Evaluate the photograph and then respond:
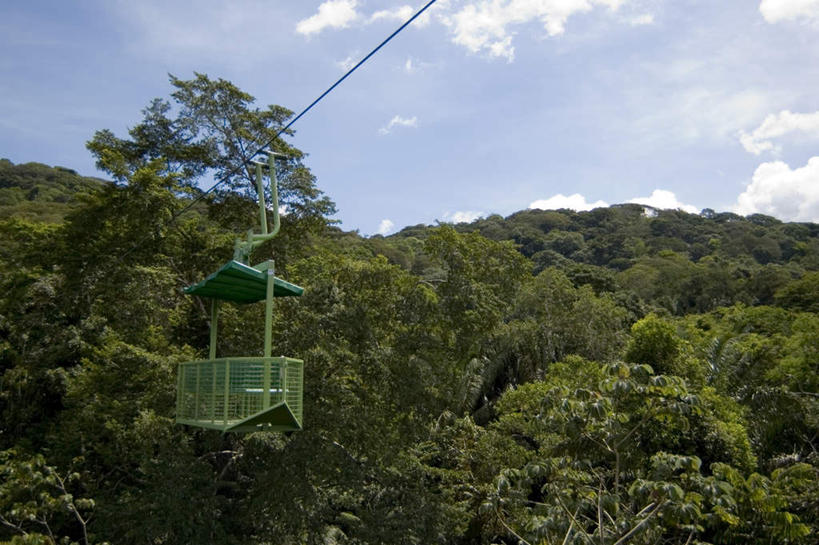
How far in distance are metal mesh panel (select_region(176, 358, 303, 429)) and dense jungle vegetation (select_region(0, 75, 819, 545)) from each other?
249 cm

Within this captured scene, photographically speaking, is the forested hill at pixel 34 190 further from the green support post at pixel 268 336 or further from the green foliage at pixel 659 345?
the green support post at pixel 268 336

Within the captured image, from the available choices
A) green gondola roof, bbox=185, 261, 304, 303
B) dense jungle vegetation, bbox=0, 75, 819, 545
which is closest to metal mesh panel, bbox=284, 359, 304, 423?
green gondola roof, bbox=185, 261, 304, 303

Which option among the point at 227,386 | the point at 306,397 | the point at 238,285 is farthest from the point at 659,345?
the point at 227,386

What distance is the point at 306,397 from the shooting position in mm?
9422

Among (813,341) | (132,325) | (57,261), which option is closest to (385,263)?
(132,325)

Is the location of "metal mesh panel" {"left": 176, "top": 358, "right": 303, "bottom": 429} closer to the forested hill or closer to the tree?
the tree

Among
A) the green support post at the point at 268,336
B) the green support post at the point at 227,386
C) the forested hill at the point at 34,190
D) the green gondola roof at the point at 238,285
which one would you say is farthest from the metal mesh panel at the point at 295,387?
the forested hill at the point at 34,190

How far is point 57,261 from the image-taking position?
11.3 m

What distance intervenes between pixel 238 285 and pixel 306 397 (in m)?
3.94

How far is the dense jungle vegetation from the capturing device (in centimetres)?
851

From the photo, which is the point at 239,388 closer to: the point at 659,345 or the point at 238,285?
the point at 238,285

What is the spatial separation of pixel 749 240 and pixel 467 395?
55.4m

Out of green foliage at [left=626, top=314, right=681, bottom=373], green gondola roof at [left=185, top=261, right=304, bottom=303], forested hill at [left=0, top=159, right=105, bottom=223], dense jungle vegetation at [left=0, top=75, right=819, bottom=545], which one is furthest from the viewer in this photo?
forested hill at [left=0, top=159, right=105, bottom=223]

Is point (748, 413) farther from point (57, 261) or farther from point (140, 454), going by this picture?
point (57, 261)
